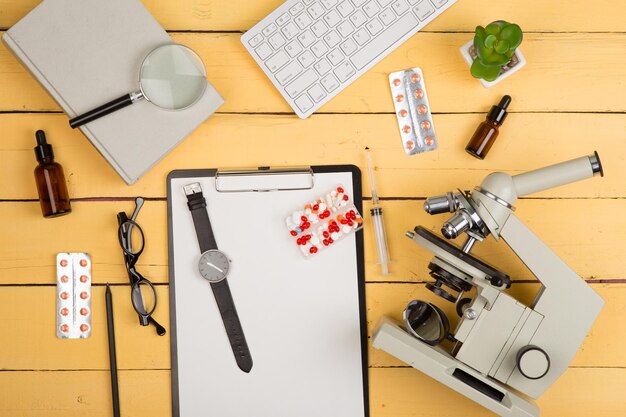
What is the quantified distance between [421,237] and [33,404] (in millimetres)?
806

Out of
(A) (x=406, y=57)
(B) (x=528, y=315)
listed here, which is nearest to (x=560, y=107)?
(A) (x=406, y=57)

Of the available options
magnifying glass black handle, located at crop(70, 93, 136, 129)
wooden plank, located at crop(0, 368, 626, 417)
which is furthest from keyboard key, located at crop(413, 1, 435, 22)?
wooden plank, located at crop(0, 368, 626, 417)

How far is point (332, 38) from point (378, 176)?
0.28 meters

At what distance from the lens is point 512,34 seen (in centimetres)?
104

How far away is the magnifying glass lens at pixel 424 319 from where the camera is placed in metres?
1.04

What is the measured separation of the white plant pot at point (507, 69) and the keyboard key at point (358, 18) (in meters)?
0.20

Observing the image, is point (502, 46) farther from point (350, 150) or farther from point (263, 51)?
point (263, 51)

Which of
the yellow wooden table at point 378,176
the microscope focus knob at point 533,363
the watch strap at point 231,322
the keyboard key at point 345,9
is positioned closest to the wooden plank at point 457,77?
the yellow wooden table at point 378,176

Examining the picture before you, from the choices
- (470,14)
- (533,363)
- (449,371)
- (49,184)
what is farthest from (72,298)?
(470,14)

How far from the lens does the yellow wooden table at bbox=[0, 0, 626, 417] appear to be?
1120 mm

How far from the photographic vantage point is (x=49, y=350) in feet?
3.67

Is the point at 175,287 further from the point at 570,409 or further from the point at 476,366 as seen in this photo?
the point at 570,409

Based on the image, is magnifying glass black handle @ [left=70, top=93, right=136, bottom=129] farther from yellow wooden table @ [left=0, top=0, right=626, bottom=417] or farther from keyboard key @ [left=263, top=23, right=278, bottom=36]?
keyboard key @ [left=263, top=23, right=278, bottom=36]

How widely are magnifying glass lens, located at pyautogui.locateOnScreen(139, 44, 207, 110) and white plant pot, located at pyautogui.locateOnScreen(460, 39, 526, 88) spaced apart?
19.7 inches
